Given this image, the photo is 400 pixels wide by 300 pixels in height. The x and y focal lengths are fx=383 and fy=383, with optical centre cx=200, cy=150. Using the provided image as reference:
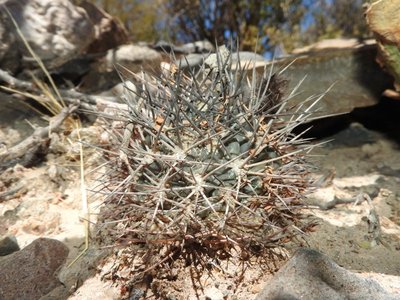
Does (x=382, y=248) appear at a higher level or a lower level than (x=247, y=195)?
lower

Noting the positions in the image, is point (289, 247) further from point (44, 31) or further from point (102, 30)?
point (102, 30)

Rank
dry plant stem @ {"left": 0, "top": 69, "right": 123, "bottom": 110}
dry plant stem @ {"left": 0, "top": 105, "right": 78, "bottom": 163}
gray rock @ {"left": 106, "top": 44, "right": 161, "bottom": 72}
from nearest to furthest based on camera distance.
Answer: dry plant stem @ {"left": 0, "top": 105, "right": 78, "bottom": 163}, dry plant stem @ {"left": 0, "top": 69, "right": 123, "bottom": 110}, gray rock @ {"left": 106, "top": 44, "right": 161, "bottom": 72}

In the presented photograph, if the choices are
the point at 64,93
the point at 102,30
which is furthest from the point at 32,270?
the point at 102,30

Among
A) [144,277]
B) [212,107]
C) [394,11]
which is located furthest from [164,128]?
[394,11]

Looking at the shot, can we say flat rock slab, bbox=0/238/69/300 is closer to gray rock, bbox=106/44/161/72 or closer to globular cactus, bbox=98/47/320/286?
globular cactus, bbox=98/47/320/286

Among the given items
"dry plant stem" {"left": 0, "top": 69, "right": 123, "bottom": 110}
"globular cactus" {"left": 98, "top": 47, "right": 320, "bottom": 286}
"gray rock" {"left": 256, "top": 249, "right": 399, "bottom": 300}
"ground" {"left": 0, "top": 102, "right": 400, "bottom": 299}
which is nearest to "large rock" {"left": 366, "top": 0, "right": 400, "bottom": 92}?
"ground" {"left": 0, "top": 102, "right": 400, "bottom": 299}

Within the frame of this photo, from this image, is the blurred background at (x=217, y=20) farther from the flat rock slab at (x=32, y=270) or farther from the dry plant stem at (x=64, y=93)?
the flat rock slab at (x=32, y=270)

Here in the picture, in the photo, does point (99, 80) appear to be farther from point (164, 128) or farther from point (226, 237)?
point (226, 237)
